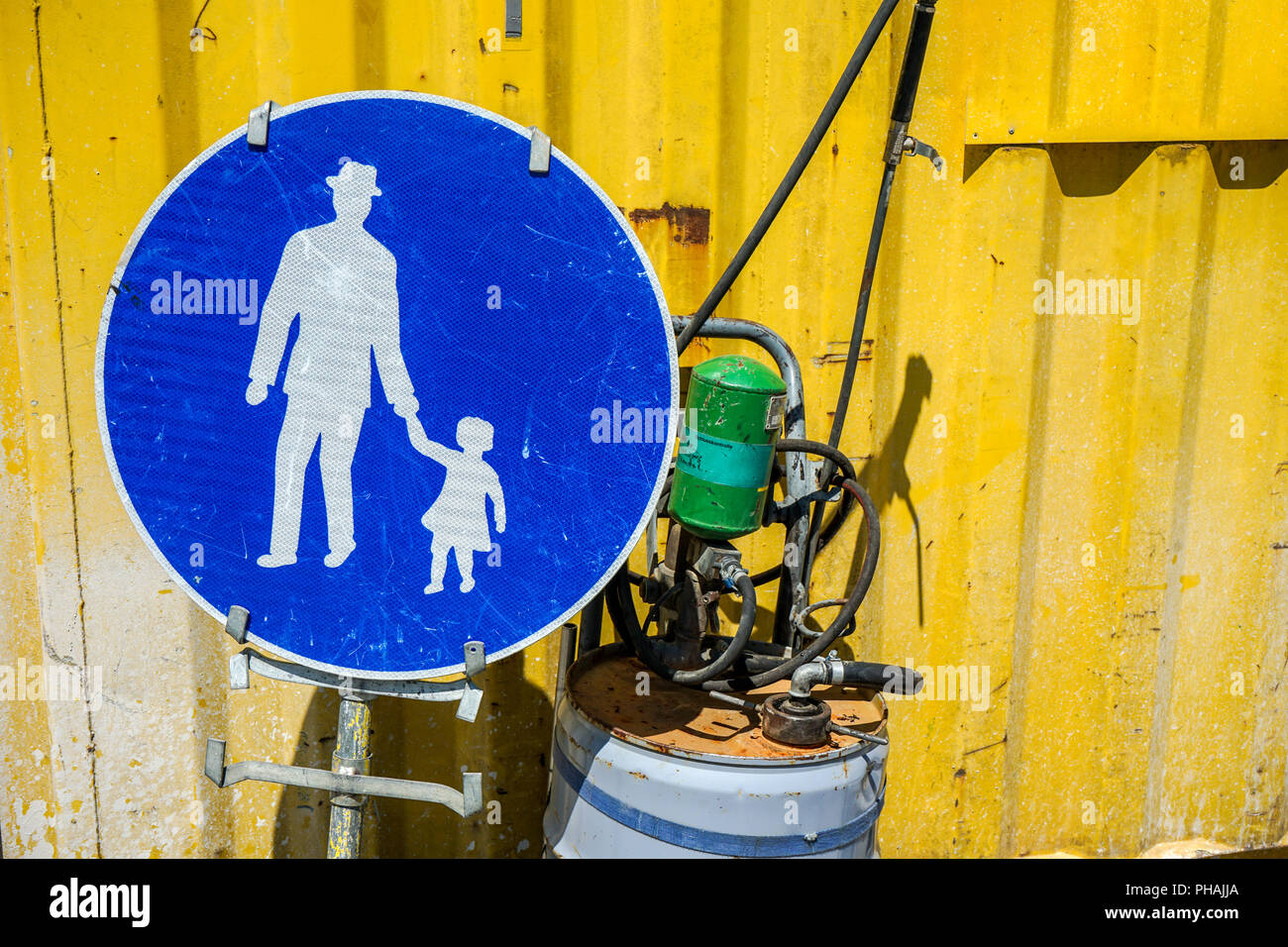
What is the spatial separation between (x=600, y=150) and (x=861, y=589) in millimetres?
1259

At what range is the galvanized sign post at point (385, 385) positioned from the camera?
1.72m

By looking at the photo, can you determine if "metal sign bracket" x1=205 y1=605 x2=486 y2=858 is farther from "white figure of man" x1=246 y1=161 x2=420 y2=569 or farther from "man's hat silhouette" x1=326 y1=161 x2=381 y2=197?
"man's hat silhouette" x1=326 y1=161 x2=381 y2=197

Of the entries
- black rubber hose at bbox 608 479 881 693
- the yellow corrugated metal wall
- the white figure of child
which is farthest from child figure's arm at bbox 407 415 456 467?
the yellow corrugated metal wall

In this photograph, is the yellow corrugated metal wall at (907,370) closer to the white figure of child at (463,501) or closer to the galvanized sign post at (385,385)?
the galvanized sign post at (385,385)

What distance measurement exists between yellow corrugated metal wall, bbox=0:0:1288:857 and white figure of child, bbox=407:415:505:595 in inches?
34.0

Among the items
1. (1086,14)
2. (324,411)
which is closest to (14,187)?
(324,411)

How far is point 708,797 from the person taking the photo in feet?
5.85

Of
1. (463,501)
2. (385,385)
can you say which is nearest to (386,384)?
(385,385)

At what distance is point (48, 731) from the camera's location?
245cm

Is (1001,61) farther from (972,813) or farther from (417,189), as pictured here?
(972,813)

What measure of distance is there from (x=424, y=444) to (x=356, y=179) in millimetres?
482

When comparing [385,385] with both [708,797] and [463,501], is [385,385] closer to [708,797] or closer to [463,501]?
[463,501]

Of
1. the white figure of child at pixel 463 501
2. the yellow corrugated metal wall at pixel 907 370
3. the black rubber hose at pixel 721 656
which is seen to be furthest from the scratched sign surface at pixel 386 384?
the yellow corrugated metal wall at pixel 907 370

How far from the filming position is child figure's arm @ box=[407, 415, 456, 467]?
1.75m
